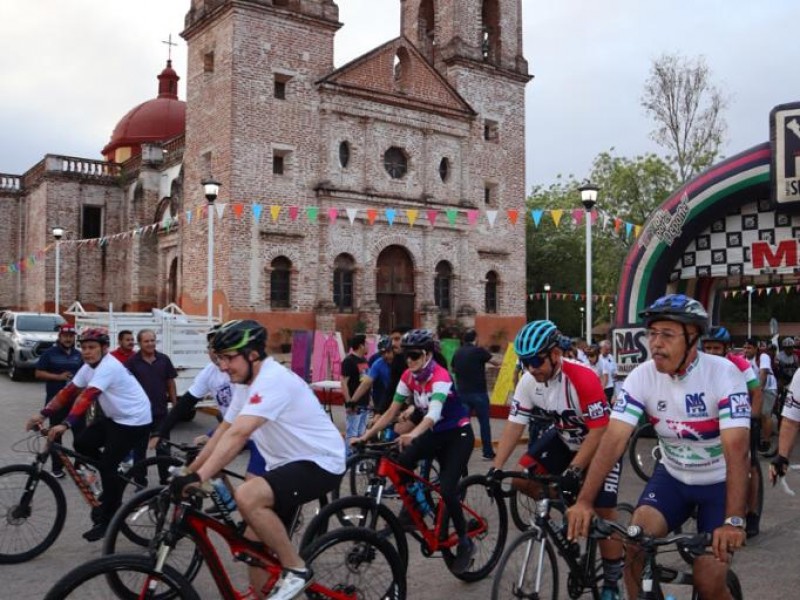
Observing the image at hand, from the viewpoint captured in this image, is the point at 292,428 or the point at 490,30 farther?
the point at 490,30

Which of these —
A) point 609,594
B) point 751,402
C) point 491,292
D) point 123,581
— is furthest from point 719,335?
point 491,292

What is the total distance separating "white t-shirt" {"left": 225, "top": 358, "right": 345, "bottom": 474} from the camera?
440cm

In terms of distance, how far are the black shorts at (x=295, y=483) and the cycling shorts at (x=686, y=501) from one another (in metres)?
1.69

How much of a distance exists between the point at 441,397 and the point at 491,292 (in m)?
28.9

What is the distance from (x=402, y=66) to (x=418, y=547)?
93.2 ft

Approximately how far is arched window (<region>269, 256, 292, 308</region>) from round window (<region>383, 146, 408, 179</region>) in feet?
18.9

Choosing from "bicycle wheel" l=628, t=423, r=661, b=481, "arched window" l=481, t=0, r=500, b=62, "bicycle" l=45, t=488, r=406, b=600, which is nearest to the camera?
"bicycle" l=45, t=488, r=406, b=600

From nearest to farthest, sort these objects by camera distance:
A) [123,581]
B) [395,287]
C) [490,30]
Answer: [123,581]
[395,287]
[490,30]

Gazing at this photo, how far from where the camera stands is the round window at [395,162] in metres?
32.2

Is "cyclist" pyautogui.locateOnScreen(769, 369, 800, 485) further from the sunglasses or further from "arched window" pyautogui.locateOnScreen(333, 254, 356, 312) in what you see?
"arched window" pyautogui.locateOnScreen(333, 254, 356, 312)

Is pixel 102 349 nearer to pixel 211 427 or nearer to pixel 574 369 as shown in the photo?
pixel 574 369

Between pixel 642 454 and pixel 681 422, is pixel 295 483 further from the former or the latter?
pixel 642 454

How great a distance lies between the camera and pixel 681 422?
164 inches

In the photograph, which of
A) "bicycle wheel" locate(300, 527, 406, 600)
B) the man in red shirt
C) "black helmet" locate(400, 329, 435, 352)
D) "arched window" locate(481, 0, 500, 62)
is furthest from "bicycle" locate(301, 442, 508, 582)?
"arched window" locate(481, 0, 500, 62)
